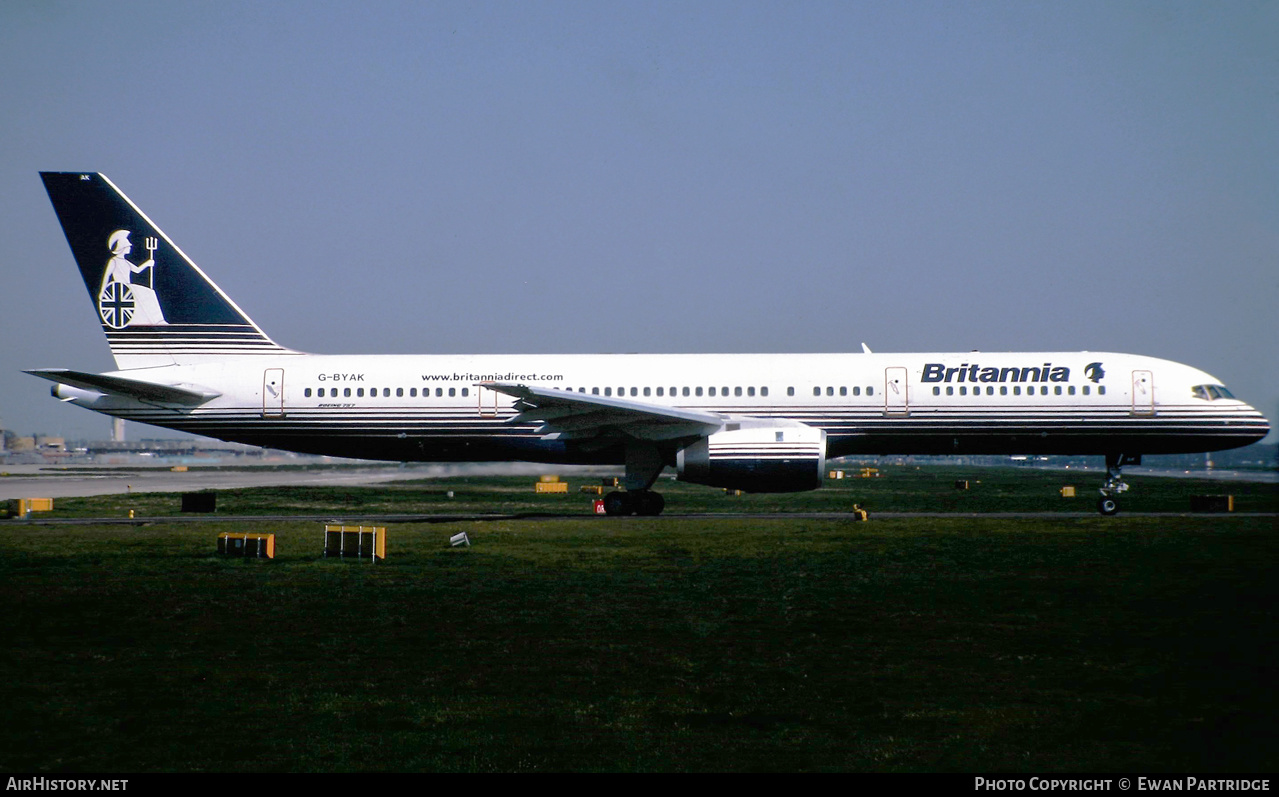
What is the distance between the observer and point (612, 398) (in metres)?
28.1

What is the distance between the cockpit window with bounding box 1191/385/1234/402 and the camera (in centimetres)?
2744

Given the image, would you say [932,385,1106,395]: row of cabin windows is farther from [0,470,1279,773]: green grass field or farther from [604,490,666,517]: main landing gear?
[0,470,1279,773]: green grass field

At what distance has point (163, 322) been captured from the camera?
29.7m

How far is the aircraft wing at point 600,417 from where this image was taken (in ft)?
82.5

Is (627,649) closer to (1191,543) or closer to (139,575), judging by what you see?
(139,575)

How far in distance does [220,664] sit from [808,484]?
17905mm

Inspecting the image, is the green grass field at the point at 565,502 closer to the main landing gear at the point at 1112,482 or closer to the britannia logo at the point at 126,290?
the main landing gear at the point at 1112,482

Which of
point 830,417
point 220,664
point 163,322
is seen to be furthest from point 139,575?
point 830,417

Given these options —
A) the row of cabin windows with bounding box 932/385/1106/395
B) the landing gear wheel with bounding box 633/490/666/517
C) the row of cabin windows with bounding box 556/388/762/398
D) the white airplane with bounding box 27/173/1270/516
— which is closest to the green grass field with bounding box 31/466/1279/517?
the landing gear wheel with bounding box 633/490/666/517

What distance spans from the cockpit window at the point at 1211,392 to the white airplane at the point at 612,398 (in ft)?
0.20

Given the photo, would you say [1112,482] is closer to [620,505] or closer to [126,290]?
[620,505]

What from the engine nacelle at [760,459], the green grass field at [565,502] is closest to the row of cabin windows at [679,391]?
the engine nacelle at [760,459]

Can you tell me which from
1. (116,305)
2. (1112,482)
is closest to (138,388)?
(116,305)

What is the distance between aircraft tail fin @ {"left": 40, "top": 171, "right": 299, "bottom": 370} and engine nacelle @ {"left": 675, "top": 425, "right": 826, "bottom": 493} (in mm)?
13693
